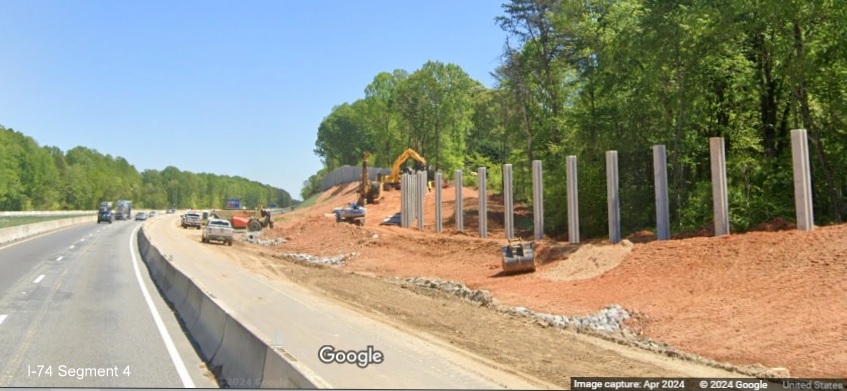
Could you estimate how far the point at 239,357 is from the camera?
30.2 feet

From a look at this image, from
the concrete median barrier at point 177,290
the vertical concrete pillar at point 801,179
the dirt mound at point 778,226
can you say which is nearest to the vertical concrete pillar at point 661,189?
the dirt mound at point 778,226

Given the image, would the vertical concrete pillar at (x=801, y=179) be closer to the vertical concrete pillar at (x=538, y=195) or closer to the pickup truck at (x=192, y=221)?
the vertical concrete pillar at (x=538, y=195)

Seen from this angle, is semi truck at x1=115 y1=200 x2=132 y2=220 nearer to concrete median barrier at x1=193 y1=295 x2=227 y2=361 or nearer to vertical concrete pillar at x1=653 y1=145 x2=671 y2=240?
vertical concrete pillar at x1=653 y1=145 x2=671 y2=240

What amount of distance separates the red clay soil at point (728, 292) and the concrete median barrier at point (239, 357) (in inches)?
358

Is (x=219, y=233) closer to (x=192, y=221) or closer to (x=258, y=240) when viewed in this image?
(x=258, y=240)

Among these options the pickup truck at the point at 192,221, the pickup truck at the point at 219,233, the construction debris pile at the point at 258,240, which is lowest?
the construction debris pile at the point at 258,240

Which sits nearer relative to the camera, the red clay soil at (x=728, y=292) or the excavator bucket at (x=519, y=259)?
the red clay soil at (x=728, y=292)

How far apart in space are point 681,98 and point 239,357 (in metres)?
26.1

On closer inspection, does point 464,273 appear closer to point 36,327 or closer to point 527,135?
point 36,327

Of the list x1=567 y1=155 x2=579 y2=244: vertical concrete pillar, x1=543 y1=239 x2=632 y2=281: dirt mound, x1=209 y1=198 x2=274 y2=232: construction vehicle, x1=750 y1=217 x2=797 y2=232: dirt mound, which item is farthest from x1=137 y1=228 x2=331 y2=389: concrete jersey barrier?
x1=209 y1=198 x2=274 y2=232: construction vehicle

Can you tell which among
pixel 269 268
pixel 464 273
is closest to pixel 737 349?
pixel 464 273

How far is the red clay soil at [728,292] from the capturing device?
1331 cm

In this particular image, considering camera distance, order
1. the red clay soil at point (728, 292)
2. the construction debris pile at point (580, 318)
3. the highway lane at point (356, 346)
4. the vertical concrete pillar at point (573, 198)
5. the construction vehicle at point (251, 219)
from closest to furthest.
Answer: the highway lane at point (356, 346)
the red clay soil at point (728, 292)
the construction debris pile at point (580, 318)
the vertical concrete pillar at point (573, 198)
the construction vehicle at point (251, 219)

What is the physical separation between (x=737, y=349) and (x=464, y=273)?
16547 millimetres
